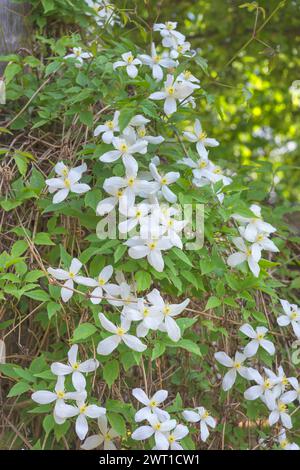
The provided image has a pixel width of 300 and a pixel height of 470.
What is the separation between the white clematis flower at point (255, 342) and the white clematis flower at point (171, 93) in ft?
1.40

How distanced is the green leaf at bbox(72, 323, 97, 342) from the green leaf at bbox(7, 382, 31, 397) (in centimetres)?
12

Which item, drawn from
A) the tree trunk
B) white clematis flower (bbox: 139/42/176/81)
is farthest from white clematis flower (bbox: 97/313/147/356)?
the tree trunk

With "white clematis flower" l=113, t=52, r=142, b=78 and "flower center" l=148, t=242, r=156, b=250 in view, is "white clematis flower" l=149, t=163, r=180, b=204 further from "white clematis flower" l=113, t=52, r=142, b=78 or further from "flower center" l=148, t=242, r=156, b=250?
"white clematis flower" l=113, t=52, r=142, b=78

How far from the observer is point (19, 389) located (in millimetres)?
1053

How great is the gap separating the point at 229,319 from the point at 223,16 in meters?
1.43

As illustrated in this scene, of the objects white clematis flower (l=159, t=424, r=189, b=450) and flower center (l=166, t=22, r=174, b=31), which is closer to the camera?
white clematis flower (l=159, t=424, r=189, b=450)

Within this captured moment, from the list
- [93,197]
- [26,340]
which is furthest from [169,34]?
[26,340]

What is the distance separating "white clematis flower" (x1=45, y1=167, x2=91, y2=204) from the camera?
1.13 meters

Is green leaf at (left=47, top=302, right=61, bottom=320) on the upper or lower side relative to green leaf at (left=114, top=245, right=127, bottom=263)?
lower

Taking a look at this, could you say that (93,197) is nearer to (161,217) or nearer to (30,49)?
(161,217)

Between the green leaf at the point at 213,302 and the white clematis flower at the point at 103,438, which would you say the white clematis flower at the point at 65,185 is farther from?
the white clematis flower at the point at 103,438

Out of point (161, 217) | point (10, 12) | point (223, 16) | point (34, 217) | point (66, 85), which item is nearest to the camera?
point (161, 217)

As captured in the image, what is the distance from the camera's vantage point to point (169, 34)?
1.38 metres

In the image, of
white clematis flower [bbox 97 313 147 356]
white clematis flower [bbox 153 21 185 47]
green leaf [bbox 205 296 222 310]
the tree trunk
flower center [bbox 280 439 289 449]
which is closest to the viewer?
white clematis flower [bbox 97 313 147 356]
